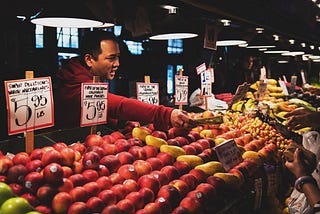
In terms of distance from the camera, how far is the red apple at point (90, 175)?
6.82ft

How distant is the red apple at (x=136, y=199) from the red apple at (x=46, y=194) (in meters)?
0.39

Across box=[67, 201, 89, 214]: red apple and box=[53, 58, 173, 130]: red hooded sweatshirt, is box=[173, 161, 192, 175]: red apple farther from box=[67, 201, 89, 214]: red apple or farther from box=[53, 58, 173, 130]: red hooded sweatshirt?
box=[67, 201, 89, 214]: red apple

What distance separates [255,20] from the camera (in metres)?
4.49

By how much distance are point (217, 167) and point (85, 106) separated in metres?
1.02

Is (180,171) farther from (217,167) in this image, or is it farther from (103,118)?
(103,118)

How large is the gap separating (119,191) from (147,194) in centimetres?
15

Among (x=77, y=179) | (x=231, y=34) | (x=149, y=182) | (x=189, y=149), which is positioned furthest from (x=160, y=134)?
(x=231, y=34)

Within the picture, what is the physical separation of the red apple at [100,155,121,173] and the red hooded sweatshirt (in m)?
0.85

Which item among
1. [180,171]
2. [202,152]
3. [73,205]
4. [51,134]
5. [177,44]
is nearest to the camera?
[73,205]

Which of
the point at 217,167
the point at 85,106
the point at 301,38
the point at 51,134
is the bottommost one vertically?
the point at 217,167

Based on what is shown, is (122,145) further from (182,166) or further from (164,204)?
(164,204)

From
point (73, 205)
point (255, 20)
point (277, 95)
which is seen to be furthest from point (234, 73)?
point (73, 205)

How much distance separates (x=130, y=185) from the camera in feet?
6.95

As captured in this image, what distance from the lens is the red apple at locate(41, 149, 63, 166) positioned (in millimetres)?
2047
